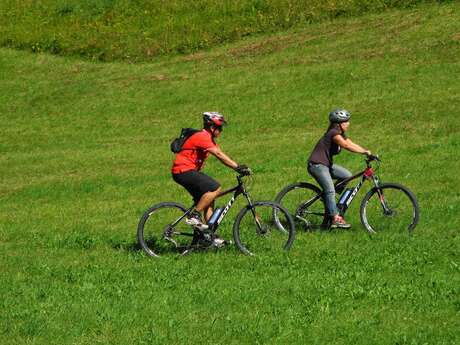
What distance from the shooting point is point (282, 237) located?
1483cm

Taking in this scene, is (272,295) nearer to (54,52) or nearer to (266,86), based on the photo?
(266,86)

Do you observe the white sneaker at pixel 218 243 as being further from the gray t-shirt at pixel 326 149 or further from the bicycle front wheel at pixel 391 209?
the bicycle front wheel at pixel 391 209

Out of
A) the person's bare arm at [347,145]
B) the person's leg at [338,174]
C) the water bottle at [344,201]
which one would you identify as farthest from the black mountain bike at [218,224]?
the person's bare arm at [347,145]

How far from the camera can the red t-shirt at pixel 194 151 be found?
14.4 m

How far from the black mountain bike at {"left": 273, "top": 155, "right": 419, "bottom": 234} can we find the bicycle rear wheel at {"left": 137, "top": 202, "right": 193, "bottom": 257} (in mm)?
1663

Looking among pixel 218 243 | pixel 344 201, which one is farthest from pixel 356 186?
pixel 218 243

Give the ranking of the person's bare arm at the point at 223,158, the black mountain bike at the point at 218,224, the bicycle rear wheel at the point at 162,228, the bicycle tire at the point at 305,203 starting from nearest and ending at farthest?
the person's bare arm at the point at 223,158, the black mountain bike at the point at 218,224, the bicycle rear wheel at the point at 162,228, the bicycle tire at the point at 305,203

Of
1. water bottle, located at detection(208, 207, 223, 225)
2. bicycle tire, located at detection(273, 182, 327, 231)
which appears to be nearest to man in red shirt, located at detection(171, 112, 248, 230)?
water bottle, located at detection(208, 207, 223, 225)

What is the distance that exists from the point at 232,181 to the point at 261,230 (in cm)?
856

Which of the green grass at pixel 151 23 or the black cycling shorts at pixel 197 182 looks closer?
the black cycling shorts at pixel 197 182

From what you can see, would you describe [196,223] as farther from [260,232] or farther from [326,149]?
[326,149]

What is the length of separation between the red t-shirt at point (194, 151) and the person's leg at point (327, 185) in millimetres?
Answer: 2331

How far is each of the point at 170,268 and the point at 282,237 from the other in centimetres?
221

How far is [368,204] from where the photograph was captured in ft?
52.6
